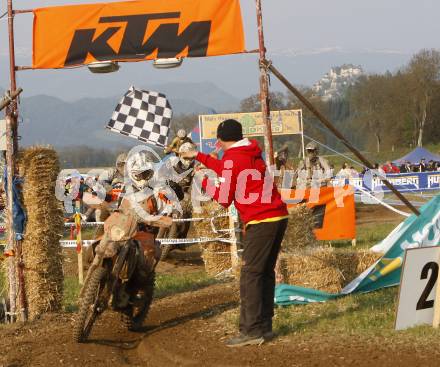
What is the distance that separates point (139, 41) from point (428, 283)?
4509 millimetres

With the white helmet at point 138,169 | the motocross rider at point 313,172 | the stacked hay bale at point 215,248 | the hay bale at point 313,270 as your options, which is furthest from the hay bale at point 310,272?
the motocross rider at point 313,172

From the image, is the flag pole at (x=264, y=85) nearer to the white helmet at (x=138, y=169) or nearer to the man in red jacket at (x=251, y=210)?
the white helmet at (x=138, y=169)

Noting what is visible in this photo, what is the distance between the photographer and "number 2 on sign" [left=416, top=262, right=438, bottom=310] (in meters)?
7.86

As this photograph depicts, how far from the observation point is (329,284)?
10.2 m

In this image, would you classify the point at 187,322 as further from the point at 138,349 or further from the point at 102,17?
the point at 102,17

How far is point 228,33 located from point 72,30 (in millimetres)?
1963

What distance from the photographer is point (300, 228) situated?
577 inches

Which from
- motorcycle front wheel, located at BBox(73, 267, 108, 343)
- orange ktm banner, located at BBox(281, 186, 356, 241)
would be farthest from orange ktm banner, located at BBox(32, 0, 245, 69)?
orange ktm banner, located at BBox(281, 186, 356, 241)

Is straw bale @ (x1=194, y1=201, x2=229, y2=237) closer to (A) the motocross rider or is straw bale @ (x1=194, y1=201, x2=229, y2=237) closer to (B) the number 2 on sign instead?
(A) the motocross rider

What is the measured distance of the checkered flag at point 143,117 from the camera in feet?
60.1

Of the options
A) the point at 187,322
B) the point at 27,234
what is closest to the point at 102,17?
the point at 27,234

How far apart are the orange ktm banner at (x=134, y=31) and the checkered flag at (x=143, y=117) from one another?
8.23 meters

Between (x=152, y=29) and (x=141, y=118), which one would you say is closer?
(x=152, y=29)

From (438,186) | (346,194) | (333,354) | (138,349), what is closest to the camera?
(333,354)
